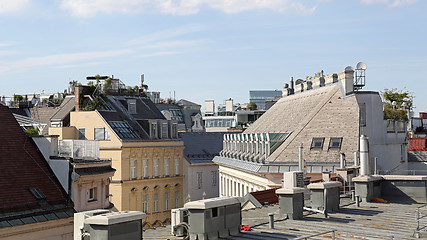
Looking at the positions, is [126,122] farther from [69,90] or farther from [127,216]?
[127,216]

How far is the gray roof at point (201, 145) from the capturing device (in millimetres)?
86312

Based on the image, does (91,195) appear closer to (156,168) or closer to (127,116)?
(156,168)

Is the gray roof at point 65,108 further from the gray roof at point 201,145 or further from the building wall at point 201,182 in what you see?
the building wall at point 201,182

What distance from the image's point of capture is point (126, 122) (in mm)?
74312

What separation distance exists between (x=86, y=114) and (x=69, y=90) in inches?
782

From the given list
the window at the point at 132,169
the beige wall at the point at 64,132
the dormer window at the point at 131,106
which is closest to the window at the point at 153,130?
the dormer window at the point at 131,106

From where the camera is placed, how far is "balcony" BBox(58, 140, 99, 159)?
4541 centimetres

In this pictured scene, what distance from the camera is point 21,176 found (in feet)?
120

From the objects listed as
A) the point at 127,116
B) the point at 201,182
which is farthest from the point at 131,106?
the point at 201,182

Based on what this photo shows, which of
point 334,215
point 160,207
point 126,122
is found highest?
point 126,122

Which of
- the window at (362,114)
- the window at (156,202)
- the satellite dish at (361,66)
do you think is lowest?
the window at (156,202)

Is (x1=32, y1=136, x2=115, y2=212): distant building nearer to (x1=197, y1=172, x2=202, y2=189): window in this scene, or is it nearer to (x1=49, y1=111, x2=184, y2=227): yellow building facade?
(x1=49, y1=111, x2=184, y2=227): yellow building facade

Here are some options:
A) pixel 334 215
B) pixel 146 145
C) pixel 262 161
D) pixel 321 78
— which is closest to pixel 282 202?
pixel 334 215

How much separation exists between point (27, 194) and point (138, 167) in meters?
36.4
